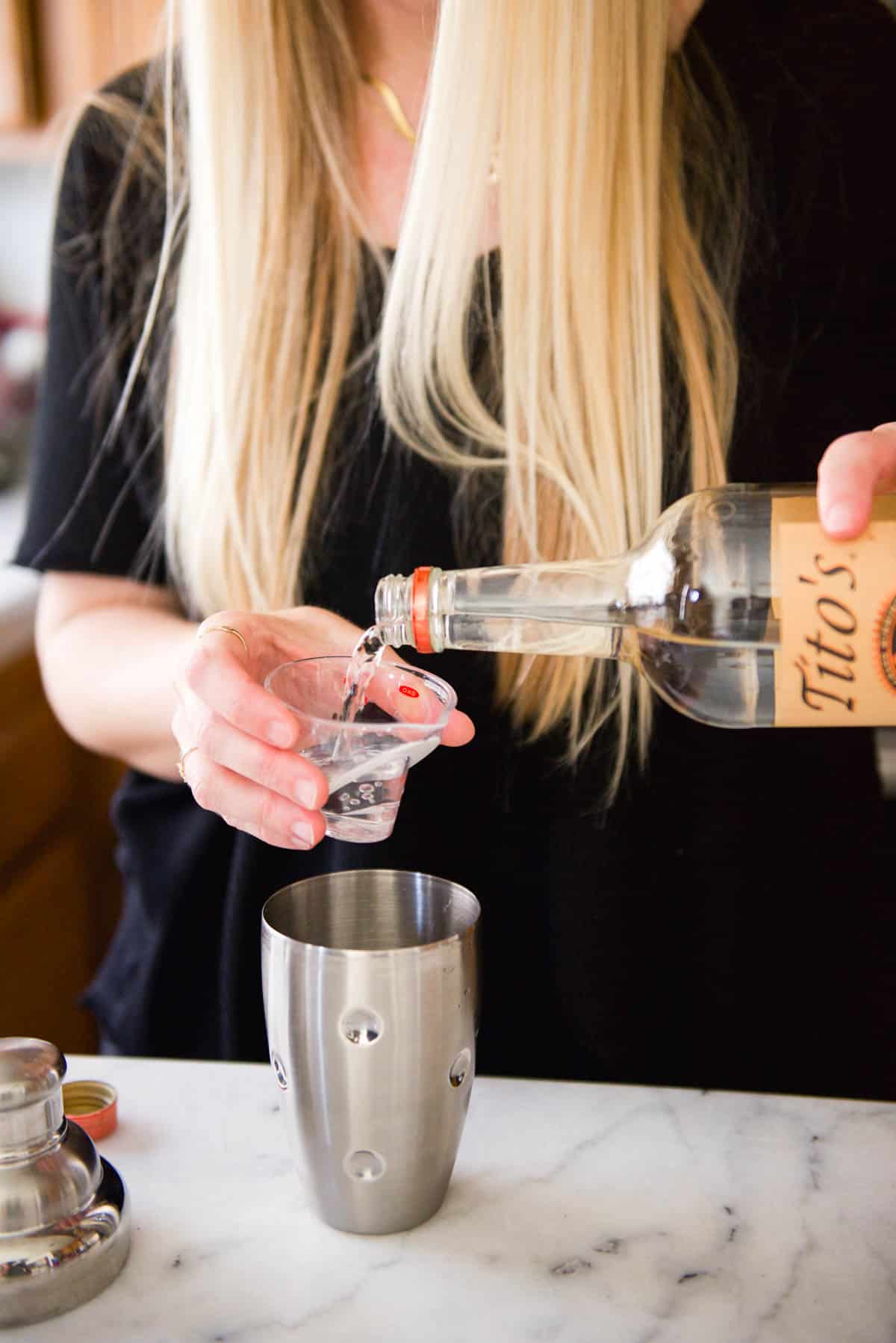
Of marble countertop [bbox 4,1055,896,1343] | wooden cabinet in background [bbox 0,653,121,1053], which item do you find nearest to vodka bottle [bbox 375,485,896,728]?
marble countertop [bbox 4,1055,896,1343]

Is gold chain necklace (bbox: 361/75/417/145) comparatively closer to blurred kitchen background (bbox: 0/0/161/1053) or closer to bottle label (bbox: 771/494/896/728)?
bottle label (bbox: 771/494/896/728)

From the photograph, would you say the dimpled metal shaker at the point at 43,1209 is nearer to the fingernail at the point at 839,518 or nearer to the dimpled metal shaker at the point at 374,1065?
the dimpled metal shaker at the point at 374,1065

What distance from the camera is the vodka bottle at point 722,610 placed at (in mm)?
627

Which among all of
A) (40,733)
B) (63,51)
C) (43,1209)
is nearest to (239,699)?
(43,1209)

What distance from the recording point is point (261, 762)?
0.70 meters

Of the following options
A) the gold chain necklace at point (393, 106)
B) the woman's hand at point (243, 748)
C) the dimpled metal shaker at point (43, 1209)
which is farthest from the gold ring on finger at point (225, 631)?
the gold chain necklace at point (393, 106)

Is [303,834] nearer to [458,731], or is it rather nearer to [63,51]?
[458,731]

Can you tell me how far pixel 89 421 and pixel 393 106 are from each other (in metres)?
0.40

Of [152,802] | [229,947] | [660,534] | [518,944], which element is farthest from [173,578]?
[660,534]

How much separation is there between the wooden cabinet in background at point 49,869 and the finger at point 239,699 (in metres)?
1.30

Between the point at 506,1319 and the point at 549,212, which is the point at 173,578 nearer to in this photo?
the point at 549,212

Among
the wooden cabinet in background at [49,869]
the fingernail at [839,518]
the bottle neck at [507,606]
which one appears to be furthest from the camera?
the wooden cabinet in background at [49,869]

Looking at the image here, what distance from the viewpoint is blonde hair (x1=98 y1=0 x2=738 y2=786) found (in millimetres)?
1020

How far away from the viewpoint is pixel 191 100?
3.60ft
